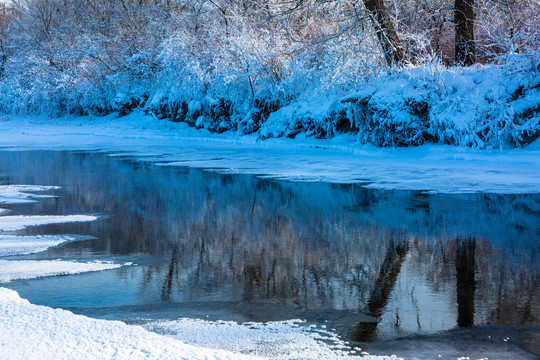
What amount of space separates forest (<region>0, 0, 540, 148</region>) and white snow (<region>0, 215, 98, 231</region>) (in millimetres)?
11961

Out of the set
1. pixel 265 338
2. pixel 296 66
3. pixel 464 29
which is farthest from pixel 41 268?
pixel 296 66

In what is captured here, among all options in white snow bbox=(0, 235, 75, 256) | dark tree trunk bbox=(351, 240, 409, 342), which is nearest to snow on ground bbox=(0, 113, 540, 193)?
dark tree trunk bbox=(351, 240, 409, 342)

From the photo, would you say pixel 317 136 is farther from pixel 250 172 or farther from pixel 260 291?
pixel 260 291

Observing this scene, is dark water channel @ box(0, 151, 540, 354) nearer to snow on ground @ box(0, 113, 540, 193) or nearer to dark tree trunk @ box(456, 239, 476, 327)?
dark tree trunk @ box(456, 239, 476, 327)

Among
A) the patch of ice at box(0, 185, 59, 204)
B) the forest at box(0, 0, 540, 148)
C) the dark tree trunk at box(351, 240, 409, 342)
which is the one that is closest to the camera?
the dark tree trunk at box(351, 240, 409, 342)

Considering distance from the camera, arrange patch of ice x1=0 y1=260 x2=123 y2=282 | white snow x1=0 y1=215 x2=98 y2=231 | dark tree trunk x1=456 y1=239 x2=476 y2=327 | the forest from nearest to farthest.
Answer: dark tree trunk x1=456 y1=239 x2=476 y2=327 → patch of ice x1=0 y1=260 x2=123 y2=282 → white snow x1=0 y1=215 x2=98 y2=231 → the forest

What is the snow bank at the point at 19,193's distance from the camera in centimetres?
1213

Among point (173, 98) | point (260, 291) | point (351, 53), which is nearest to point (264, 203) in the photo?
point (260, 291)

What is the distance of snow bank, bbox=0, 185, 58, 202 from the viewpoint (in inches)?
478

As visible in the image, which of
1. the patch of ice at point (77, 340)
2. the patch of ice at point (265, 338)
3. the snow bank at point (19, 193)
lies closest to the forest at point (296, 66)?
the snow bank at point (19, 193)

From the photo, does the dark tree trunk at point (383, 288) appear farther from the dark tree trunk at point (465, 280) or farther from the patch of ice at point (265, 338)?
the dark tree trunk at point (465, 280)

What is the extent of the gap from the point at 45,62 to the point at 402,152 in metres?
30.8

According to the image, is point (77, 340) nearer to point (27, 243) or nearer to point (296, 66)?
point (27, 243)

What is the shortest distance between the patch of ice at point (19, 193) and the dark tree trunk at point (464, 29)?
13790 mm
